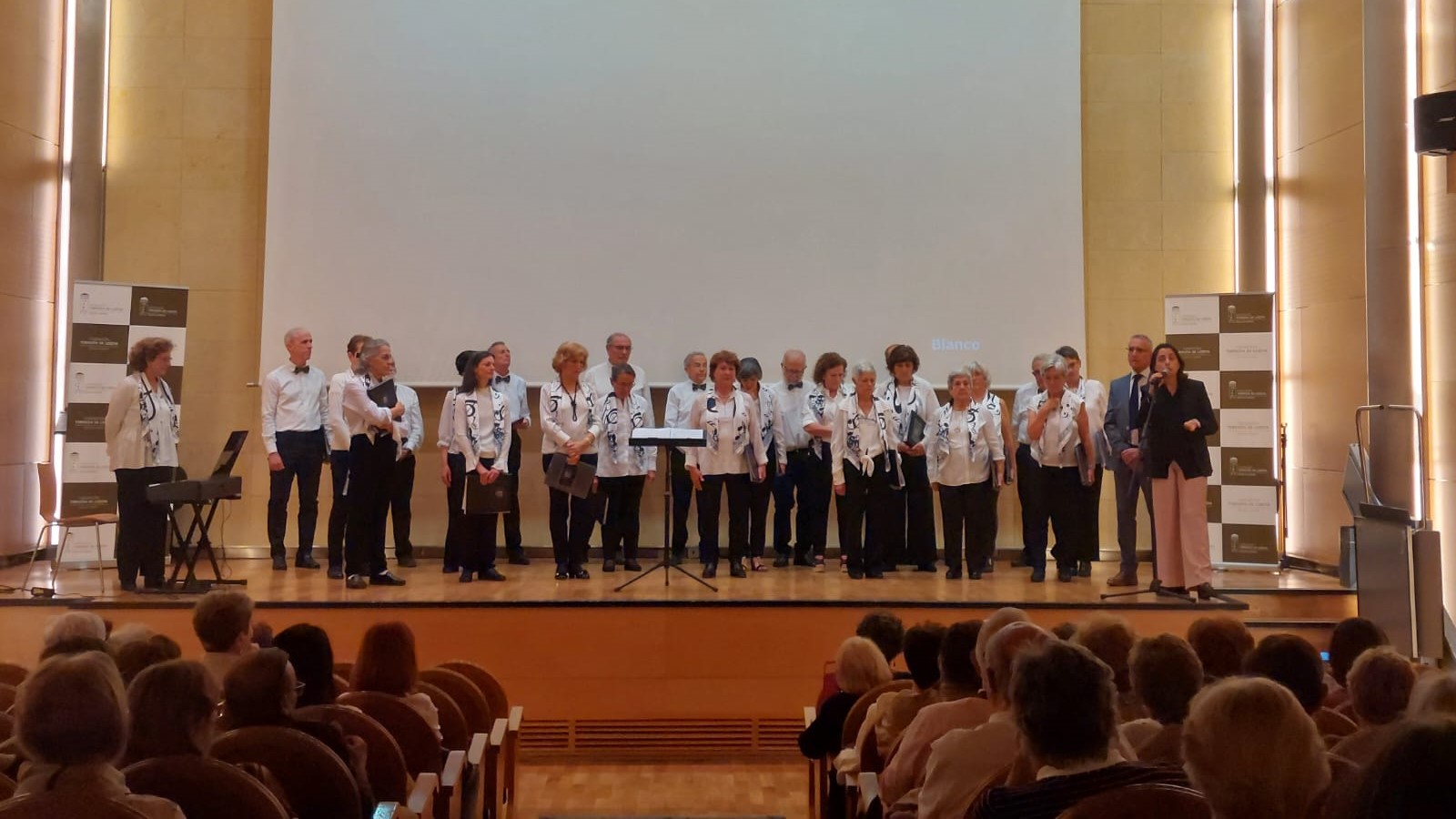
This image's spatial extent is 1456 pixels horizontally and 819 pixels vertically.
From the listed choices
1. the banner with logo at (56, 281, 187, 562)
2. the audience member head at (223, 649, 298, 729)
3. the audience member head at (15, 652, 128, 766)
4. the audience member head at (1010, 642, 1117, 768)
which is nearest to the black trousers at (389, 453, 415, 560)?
the banner with logo at (56, 281, 187, 562)

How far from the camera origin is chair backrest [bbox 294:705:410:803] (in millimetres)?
2875

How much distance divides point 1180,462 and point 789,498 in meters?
2.72

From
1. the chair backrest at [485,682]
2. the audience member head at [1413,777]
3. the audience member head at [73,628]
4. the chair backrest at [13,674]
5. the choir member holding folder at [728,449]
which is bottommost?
the chair backrest at [485,682]

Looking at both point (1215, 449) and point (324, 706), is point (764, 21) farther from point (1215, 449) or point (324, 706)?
point (324, 706)

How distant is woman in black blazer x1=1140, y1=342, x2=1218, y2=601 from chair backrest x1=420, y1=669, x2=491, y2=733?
403 cm

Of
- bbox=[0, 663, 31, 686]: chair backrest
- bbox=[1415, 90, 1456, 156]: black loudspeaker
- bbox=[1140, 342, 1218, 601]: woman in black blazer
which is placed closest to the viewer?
bbox=[0, 663, 31, 686]: chair backrest

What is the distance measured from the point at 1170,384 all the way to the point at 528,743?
3.83 meters

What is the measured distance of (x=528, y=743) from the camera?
19.0 ft

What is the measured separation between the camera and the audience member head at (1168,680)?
2623mm

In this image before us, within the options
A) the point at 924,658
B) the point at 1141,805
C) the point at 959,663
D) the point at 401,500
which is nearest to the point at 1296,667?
the point at 959,663

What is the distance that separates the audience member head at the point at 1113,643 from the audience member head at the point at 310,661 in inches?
79.0

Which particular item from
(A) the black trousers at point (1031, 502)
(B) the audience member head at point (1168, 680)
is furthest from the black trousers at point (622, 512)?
(B) the audience member head at point (1168, 680)

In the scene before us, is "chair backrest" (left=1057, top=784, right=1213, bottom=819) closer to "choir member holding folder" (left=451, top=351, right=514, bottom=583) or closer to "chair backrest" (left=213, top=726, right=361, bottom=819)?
"chair backrest" (left=213, top=726, right=361, bottom=819)

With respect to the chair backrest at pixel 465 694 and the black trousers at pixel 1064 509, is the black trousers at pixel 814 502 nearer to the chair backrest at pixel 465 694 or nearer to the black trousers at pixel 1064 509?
the black trousers at pixel 1064 509
